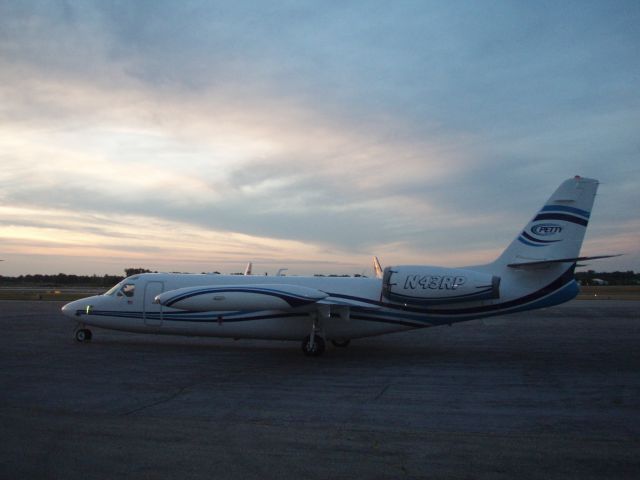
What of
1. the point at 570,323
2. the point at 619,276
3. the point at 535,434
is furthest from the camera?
the point at 619,276

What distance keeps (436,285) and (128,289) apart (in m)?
10.7

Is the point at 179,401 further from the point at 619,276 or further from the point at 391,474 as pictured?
the point at 619,276

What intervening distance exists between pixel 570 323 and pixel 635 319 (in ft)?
16.1

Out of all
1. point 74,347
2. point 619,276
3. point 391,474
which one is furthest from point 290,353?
point 619,276

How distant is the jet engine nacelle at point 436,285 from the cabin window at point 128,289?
29.2 ft

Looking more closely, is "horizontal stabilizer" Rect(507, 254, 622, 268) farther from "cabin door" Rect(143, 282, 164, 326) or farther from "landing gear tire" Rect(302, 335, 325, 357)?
"cabin door" Rect(143, 282, 164, 326)

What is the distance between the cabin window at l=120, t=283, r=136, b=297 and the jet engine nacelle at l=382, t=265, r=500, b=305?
8.90m

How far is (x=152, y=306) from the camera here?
19.4 m

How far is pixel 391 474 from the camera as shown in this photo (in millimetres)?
6535

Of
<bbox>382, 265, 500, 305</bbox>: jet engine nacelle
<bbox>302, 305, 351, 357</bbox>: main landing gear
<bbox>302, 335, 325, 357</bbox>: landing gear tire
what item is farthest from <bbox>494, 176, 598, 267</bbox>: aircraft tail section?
<bbox>302, 335, 325, 357</bbox>: landing gear tire

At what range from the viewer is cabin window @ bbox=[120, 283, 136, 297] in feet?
65.0

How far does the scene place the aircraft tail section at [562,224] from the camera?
53.8 ft

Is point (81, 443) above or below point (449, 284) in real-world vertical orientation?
below

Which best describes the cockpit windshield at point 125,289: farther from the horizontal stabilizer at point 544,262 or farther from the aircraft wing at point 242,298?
the horizontal stabilizer at point 544,262
